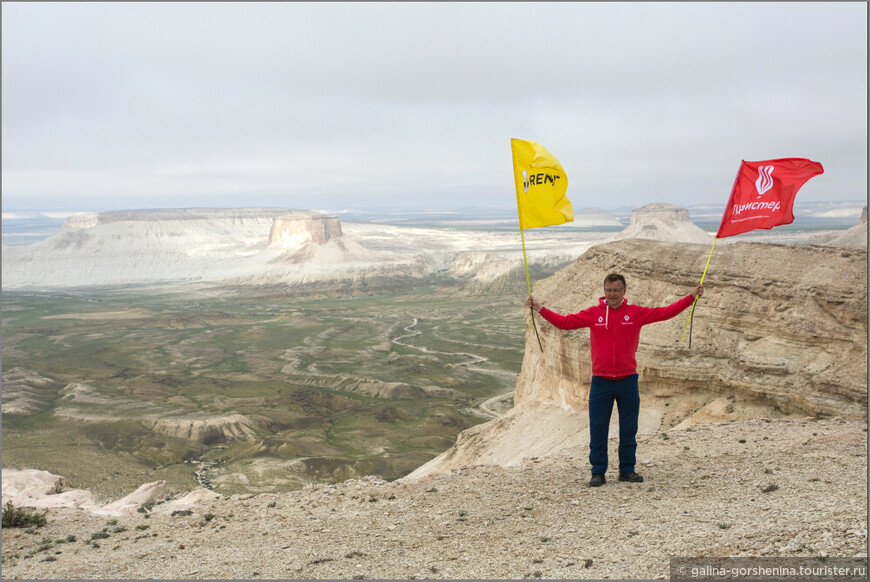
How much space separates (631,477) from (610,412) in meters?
1.00

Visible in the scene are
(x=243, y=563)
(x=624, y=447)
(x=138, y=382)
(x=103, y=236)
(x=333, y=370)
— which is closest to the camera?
(x=243, y=563)

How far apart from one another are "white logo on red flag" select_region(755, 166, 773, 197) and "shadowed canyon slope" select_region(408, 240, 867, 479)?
6086 millimetres

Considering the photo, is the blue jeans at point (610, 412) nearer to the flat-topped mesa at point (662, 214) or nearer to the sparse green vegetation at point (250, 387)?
the sparse green vegetation at point (250, 387)

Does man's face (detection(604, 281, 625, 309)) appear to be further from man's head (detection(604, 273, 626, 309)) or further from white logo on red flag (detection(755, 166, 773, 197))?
white logo on red flag (detection(755, 166, 773, 197))

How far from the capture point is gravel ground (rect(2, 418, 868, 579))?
6148 mm

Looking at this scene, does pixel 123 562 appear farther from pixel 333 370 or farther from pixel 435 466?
pixel 333 370

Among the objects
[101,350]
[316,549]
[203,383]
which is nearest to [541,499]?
[316,549]

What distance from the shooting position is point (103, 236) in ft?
625

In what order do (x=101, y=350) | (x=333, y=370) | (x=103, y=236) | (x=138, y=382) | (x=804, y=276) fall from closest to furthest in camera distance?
(x=804, y=276), (x=138, y=382), (x=333, y=370), (x=101, y=350), (x=103, y=236)

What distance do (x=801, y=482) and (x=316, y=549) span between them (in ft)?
19.6

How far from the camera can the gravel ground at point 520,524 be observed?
Result: 6148 millimetres

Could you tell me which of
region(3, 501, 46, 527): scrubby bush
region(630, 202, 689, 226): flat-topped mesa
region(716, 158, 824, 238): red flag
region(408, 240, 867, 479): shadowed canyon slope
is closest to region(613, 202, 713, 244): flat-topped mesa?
region(630, 202, 689, 226): flat-topped mesa

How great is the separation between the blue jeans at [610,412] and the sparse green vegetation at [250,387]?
1029 inches

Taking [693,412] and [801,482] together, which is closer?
[801,482]
